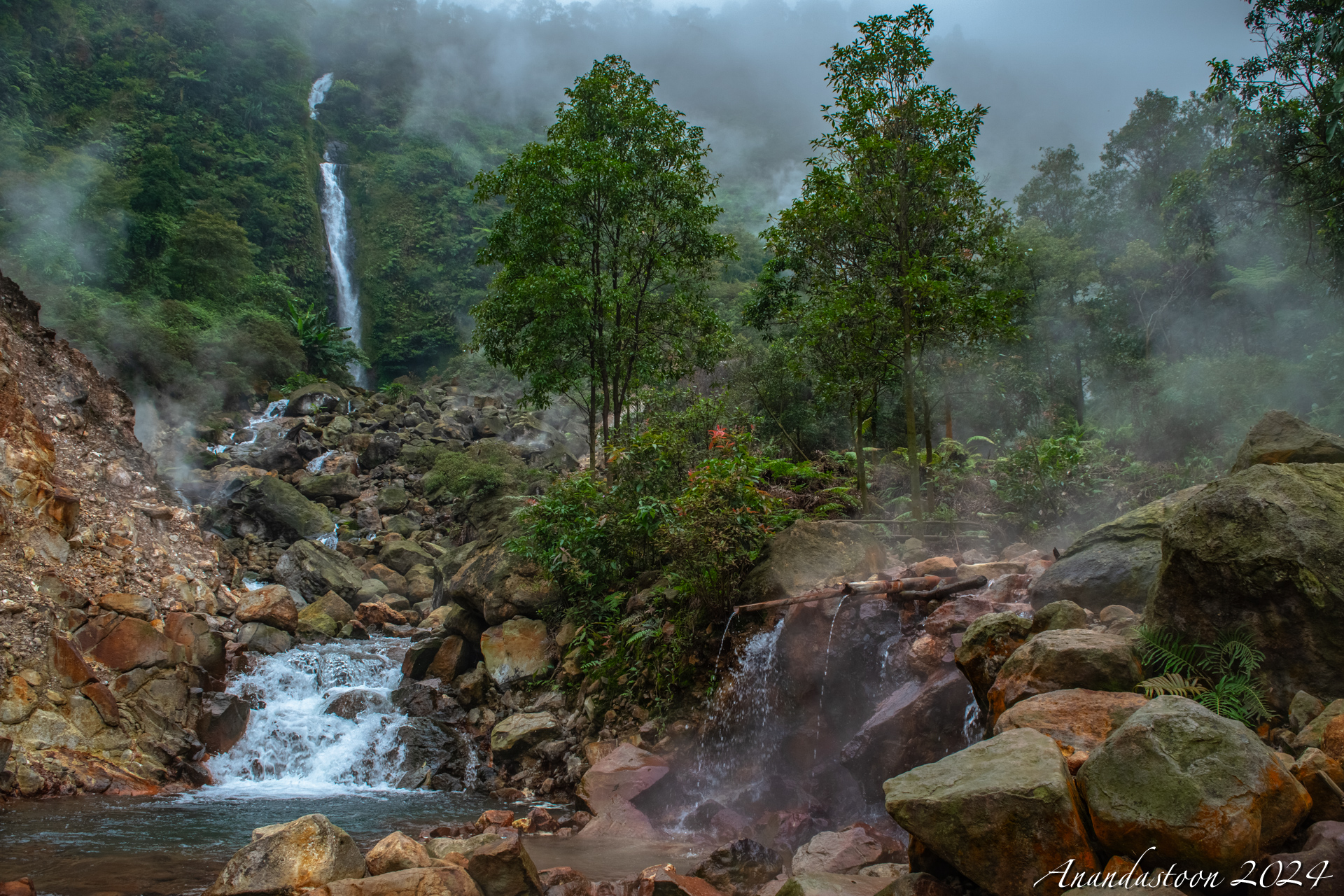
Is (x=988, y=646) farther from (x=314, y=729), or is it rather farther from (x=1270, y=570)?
(x=314, y=729)

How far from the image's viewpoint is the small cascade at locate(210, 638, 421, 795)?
9.57 metres

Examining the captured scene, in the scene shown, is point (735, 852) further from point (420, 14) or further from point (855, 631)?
point (420, 14)

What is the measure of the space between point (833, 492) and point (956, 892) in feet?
31.4

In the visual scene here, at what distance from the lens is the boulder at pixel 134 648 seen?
926cm

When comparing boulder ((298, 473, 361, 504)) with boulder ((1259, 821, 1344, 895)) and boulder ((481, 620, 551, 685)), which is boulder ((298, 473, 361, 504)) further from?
boulder ((1259, 821, 1344, 895))

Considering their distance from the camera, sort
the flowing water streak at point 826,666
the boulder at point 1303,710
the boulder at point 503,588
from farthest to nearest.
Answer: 1. the boulder at point 503,588
2. the flowing water streak at point 826,666
3. the boulder at point 1303,710

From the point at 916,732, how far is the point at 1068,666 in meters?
1.49

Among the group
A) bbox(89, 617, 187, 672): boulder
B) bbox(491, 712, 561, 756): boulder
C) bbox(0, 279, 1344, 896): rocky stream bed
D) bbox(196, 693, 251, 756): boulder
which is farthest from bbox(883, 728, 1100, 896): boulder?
bbox(89, 617, 187, 672): boulder

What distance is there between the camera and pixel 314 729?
1032 cm

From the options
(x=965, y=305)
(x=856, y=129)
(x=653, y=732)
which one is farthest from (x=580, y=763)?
(x=856, y=129)

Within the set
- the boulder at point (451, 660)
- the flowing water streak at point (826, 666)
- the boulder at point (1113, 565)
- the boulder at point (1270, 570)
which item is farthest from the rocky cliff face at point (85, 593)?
the boulder at point (1270, 570)

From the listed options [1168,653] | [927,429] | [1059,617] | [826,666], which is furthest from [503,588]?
[1168,653]

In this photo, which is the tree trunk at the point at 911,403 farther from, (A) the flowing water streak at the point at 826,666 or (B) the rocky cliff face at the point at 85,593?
(B) the rocky cliff face at the point at 85,593

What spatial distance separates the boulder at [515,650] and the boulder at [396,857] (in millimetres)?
5214
